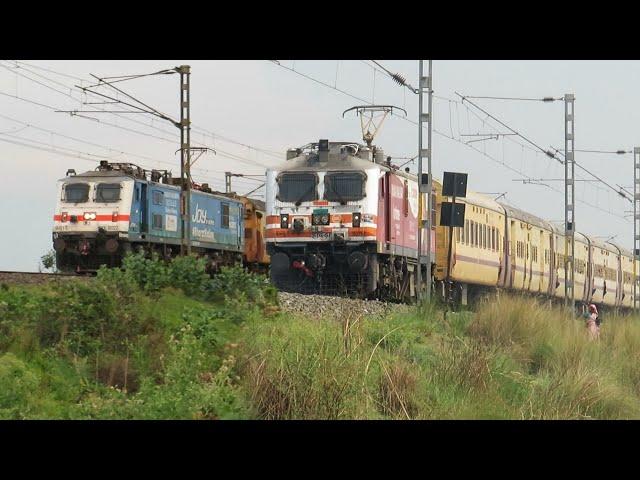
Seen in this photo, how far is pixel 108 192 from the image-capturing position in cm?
3281

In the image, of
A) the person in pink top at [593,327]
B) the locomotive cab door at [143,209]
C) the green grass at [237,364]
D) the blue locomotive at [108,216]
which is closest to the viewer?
the green grass at [237,364]

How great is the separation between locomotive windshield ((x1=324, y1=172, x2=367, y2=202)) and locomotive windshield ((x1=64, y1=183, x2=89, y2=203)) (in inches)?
396

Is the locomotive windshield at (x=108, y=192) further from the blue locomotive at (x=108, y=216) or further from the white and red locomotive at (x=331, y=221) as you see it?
the white and red locomotive at (x=331, y=221)

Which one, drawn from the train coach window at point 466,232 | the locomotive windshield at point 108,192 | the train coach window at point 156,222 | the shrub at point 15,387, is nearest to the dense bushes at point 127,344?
the shrub at point 15,387

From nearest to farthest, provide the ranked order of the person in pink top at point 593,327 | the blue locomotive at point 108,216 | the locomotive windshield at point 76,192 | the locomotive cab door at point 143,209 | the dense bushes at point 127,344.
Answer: the dense bushes at point 127,344
the person in pink top at point 593,327
the blue locomotive at point 108,216
the locomotive windshield at point 76,192
the locomotive cab door at point 143,209

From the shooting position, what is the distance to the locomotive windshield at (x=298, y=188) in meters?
26.0

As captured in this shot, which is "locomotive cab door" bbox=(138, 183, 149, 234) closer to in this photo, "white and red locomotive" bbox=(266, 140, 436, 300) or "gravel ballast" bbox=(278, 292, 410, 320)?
"white and red locomotive" bbox=(266, 140, 436, 300)

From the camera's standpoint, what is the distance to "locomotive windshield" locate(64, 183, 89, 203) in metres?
33.1

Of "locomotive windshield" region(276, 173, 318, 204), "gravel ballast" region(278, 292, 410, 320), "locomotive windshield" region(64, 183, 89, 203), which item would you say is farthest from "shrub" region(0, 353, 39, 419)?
"locomotive windshield" region(64, 183, 89, 203)

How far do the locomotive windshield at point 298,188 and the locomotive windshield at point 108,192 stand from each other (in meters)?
8.21

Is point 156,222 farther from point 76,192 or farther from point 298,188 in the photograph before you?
point 298,188
